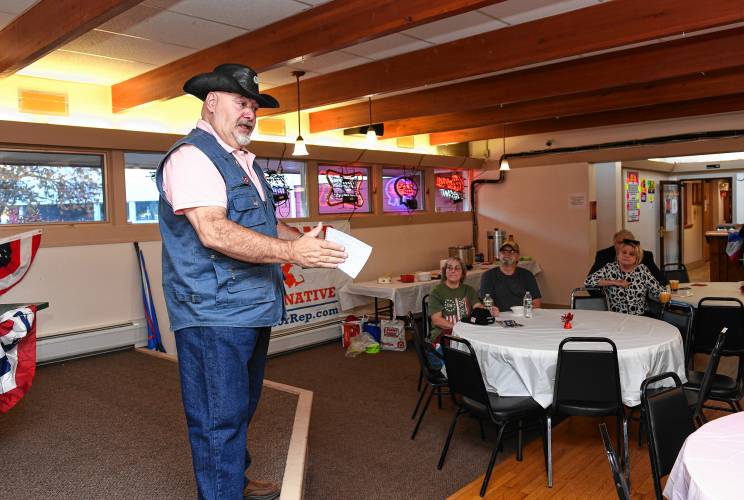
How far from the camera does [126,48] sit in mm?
4723

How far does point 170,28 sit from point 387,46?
5.60 feet

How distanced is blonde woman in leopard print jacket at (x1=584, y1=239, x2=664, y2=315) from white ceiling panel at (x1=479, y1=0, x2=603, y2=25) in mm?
2205

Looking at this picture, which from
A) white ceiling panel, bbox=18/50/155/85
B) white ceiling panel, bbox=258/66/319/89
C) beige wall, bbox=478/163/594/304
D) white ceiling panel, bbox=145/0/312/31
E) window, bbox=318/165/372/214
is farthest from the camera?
beige wall, bbox=478/163/594/304

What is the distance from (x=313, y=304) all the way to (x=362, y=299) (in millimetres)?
686

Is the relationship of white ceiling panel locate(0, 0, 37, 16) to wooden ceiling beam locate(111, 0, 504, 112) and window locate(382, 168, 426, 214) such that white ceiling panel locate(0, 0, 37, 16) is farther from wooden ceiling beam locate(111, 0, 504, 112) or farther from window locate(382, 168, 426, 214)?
window locate(382, 168, 426, 214)

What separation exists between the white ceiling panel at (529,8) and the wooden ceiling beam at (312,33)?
889 millimetres

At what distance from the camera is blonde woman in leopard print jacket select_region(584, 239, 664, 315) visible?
538 cm

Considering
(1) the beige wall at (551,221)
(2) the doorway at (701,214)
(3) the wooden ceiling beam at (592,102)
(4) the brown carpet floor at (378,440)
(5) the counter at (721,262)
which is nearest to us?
(4) the brown carpet floor at (378,440)

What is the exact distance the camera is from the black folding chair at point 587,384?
336 centimetres

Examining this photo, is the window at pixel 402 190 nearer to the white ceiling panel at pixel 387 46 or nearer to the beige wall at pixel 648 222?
the white ceiling panel at pixel 387 46

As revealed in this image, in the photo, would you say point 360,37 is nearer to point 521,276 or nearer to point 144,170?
point 521,276

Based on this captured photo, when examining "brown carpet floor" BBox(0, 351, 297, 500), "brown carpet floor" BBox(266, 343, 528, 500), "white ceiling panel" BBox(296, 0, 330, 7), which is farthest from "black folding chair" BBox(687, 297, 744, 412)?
→ "white ceiling panel" BBox(296, 0, 330, 7)

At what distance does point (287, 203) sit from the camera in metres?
7.61

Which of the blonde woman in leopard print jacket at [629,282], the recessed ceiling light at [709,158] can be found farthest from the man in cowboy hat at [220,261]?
the recessed ceiling light at [709,158]
